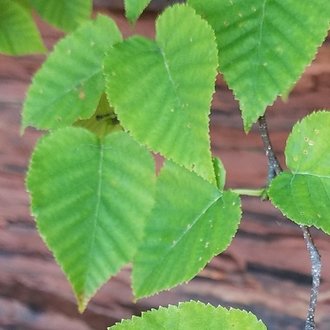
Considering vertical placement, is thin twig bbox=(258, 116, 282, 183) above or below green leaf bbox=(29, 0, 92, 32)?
below

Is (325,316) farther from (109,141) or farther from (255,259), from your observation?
(109,141)

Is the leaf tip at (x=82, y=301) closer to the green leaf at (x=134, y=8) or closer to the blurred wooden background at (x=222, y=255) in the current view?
the green leaf at (x=134, y=8)

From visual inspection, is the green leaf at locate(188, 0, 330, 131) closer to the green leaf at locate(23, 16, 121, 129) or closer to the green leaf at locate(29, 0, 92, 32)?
the green leaf at locate(23, 16, 121, 129)

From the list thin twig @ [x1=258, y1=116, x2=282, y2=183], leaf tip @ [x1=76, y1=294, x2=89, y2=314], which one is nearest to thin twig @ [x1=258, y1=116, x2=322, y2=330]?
thin twig @ [x1=258, y1=116, x2=282, y2=183]

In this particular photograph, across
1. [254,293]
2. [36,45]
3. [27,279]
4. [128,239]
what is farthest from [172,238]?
[27,279]

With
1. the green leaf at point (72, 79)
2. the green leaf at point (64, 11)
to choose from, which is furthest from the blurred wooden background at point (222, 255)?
the green leaf at point (72, 79)

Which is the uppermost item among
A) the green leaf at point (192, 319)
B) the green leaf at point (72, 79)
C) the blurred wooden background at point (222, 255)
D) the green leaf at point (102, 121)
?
the green leaf at point (72, 79)
